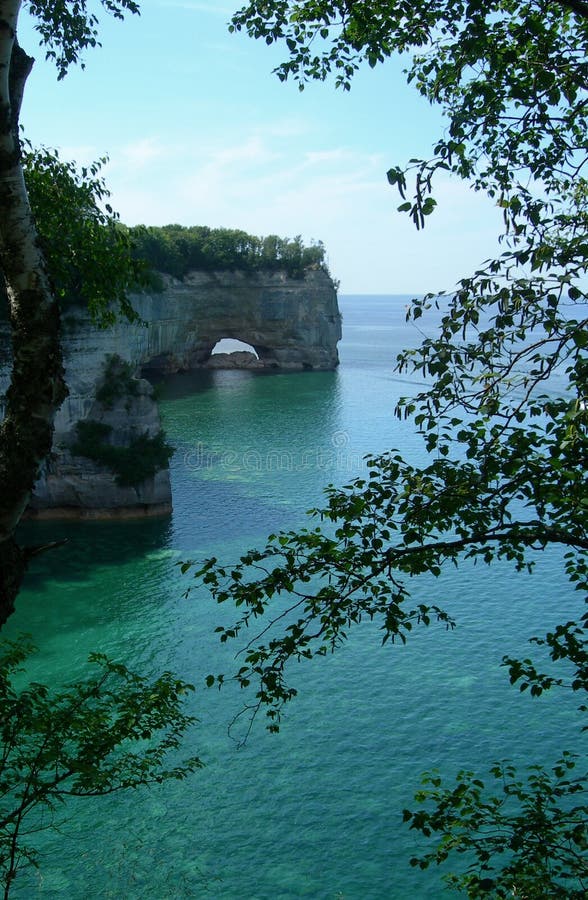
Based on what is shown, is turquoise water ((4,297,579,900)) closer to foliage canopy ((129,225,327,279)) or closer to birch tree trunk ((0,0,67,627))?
birch tree trunk ((0,0,67,627))

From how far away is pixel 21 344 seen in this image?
587 centimetres

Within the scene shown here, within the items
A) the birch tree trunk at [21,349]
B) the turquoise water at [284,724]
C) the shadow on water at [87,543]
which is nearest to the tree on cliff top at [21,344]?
the birch tree trunk at [21,349]

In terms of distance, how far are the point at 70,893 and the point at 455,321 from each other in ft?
41.5

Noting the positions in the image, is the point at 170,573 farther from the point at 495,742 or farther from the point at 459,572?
the point at 495,742

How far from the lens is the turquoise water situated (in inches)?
576

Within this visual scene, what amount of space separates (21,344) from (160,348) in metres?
69.1

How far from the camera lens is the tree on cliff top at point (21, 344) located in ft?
18.4

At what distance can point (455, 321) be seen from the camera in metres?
6.98

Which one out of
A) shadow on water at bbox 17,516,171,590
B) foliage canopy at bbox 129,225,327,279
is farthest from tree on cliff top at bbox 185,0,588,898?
foliage canopy at bbox 129,225,327,279

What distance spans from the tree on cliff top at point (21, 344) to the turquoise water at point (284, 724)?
10950mm

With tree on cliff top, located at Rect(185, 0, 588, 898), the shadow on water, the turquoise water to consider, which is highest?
tree on cliff top, located at Rect(185, 0, 588, 898)

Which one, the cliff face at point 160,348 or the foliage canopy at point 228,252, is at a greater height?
the foliage canopy at point 228,252

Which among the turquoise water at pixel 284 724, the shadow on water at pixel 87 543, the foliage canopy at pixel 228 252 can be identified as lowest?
the turquoise water at pixel 284 724

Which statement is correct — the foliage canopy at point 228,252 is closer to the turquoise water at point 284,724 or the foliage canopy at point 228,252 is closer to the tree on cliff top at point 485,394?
the turquoise water at point 284,724
